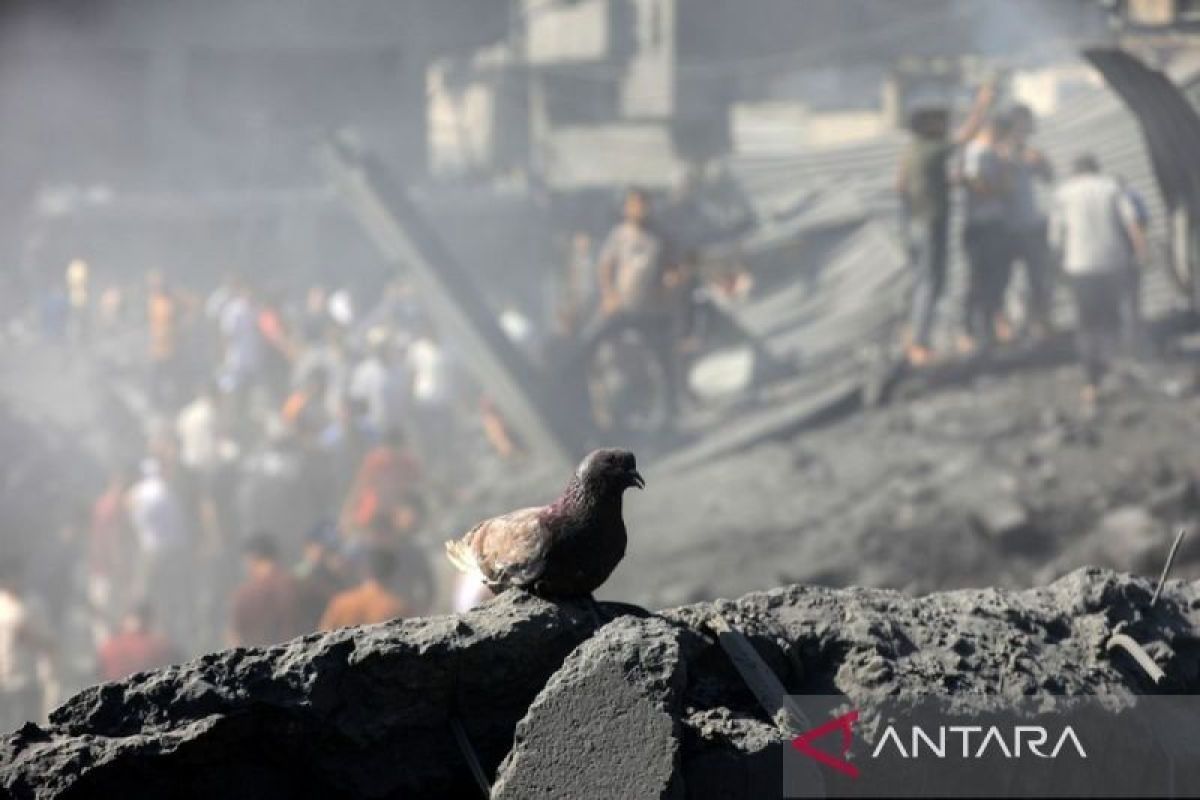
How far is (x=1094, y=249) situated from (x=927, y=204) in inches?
52.3

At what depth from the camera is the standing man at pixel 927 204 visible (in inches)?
521

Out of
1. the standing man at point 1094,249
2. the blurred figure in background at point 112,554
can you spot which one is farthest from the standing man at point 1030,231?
the blurred figure in background at point 112,554

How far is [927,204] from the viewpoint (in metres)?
13.3

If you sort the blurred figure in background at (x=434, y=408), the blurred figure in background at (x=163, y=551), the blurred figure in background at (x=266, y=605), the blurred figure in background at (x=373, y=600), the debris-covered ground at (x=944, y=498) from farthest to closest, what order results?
1. the blurred figure in background at (x=434, y=408)
2. the blurred figure in background at (x=163, y=551)
3. the debris-covered ground at (x=944, y=498)
4. the blurred figure in background at (x=266, y=605)
5. the blurred figure in background at (x=373, y=600)

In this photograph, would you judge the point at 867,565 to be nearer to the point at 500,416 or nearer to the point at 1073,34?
the point at 500,416

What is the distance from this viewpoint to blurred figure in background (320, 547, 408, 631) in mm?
8031

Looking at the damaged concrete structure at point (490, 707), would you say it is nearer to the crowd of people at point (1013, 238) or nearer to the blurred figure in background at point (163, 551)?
the blurred figure in background at point (163, 551)

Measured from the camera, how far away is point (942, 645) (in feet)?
13.4

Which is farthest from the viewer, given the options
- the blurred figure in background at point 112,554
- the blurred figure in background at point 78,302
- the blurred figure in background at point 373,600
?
the blurred figure in background at point 78,302

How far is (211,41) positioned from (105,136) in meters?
2.11

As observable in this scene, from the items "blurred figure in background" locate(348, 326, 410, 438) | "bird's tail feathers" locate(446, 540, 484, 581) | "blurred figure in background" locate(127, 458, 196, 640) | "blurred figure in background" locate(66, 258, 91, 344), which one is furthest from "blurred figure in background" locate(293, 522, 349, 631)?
"blurred figure in background" locate(66, 258, 91, 344)

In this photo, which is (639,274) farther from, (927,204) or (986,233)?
(986,233)

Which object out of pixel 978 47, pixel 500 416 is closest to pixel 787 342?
pixel 500 416

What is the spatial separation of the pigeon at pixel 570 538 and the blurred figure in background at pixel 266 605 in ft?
16.6
